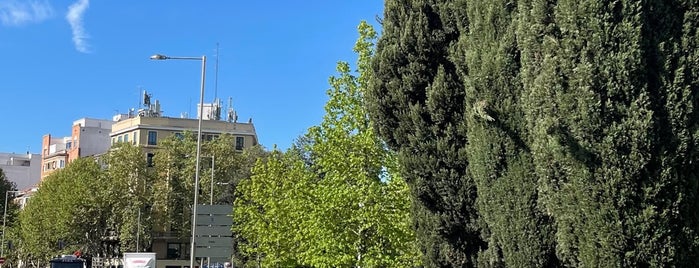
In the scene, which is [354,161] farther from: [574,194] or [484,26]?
[574,194]

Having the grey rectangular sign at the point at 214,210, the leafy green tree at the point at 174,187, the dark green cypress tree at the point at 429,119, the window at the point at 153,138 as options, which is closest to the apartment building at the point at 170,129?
the window at the point at 153,138

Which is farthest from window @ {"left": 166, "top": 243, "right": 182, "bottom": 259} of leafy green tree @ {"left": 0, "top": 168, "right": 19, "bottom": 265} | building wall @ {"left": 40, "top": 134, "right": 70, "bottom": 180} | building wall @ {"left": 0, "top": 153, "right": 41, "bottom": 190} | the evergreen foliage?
the evergreen foliage

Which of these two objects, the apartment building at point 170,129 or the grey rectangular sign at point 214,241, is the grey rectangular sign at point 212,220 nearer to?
the grey rectangular sign at point 214,241

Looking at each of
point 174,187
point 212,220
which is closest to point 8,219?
point 174,187

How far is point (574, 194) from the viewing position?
925 centimetres

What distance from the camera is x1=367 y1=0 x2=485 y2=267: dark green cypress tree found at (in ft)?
43.4

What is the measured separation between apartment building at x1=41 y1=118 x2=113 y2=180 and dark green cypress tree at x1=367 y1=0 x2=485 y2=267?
9596 cm

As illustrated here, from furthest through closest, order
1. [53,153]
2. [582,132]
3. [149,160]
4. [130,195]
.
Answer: [53,153]
[149,160]
[130,195]
[582,132]

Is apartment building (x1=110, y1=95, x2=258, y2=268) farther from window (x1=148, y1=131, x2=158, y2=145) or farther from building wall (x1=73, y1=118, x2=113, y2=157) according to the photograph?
building wall (x1=73, y1=118, x2=113, y2=157)

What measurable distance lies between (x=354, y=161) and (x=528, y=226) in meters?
10.1

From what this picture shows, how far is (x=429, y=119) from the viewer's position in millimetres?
13750

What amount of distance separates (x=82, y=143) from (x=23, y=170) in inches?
1396

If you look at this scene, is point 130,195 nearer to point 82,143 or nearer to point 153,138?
point 153,138

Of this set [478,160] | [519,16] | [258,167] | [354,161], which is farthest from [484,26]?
[258,167]
